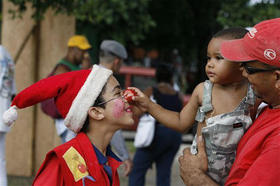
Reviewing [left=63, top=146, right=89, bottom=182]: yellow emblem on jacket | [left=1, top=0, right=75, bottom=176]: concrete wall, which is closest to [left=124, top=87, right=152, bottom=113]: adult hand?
[left=63, top=146, right=89, bottom=182]: yellow emblem on jacket

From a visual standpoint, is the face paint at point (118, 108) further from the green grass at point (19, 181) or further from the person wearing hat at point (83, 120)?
the green grass at point (19, 181)

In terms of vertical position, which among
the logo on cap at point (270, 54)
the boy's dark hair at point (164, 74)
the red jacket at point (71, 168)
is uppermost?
the logo on cap at point (270, 54)

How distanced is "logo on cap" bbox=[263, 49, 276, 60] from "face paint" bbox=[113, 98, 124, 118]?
1.21 m

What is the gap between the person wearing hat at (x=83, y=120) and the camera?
308cm

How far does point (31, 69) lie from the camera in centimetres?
842

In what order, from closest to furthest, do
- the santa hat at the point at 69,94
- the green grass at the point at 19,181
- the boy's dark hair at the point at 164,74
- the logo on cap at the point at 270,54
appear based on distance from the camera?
1. the logo on cap at the point at 270,54
2. the santa hat at the point at 69,94
3. the boy's dark hair at the point at 164,74
4. the green grass at the point at 19,181

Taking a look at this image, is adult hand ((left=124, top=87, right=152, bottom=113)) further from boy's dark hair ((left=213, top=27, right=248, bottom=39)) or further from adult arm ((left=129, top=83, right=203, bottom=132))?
boy's dark hair ((left=213, top=27, right=248, bottom=39))

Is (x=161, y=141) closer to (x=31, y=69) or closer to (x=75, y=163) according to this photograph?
(x=31, y=69)

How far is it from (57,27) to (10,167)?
7.59 ft

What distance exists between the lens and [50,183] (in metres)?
3.01

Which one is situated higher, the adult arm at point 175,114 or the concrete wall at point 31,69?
the adult arm at point 175,114

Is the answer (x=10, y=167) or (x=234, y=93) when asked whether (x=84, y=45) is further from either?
(x=234, y=93)

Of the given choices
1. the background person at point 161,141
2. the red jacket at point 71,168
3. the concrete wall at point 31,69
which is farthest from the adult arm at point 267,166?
the concrete wall at point 31,69

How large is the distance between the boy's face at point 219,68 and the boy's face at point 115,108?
0.58 metres
